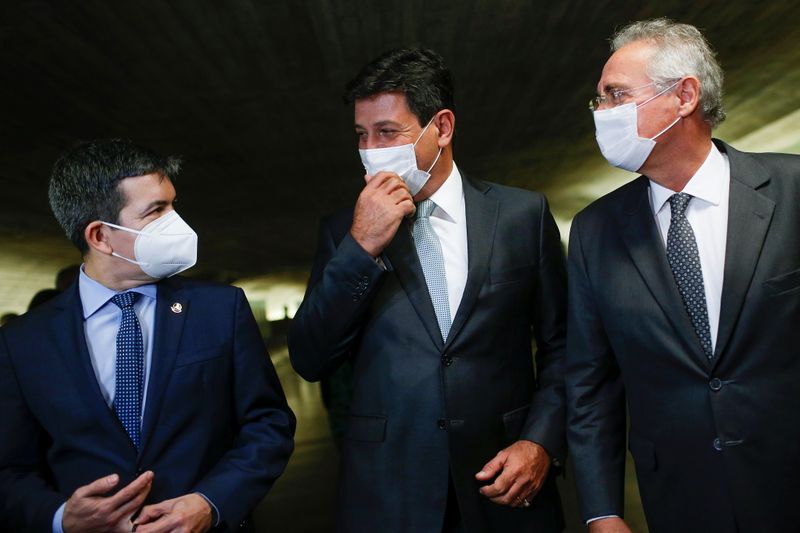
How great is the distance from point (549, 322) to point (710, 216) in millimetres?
521

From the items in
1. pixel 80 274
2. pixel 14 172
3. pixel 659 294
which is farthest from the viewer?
pixel 14 172

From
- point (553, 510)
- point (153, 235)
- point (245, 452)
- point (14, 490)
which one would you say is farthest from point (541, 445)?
point (14, 490)

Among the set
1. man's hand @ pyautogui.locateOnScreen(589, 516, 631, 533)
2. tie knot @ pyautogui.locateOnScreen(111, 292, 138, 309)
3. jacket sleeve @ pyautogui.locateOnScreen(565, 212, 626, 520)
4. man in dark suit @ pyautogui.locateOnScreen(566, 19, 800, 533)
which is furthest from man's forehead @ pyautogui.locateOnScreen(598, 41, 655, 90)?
tie knot @ pyautogui.locateOnScreen(111, 292, 138, 309)

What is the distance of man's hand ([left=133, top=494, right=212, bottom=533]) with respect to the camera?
6.34ft

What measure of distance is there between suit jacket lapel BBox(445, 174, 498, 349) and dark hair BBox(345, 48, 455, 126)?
9.0 inches

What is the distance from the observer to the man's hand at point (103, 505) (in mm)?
1892

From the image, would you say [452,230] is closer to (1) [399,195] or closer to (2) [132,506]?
(1) [399,195]

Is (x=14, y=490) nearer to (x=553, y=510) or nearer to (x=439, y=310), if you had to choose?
(x=439, y=310)

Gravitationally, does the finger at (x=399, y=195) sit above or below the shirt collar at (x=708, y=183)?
above

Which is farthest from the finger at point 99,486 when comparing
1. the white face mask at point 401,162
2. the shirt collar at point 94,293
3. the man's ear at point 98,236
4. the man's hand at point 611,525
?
the man's hand at point 611,525

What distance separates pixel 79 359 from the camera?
205 centimetres

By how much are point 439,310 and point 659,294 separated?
21.5 inches

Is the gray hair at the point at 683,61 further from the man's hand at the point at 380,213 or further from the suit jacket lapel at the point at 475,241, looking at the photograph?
the man's hand at the point at 380,213

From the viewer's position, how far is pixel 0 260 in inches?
219
